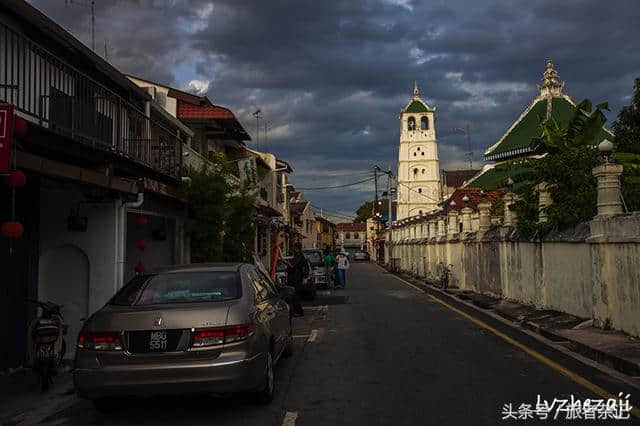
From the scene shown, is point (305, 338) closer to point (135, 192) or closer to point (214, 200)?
point (135, 192)

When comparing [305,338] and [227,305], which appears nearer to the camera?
[227,305]

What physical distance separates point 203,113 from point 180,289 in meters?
16.7

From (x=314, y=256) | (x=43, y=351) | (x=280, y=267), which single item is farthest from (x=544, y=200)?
(x=314, y=256)

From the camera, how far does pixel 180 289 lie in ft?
23.9

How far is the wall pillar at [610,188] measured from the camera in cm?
1202

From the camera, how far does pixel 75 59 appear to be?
12.0m

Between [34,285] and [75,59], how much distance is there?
4620mm

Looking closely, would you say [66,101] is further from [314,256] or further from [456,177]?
[456,177]

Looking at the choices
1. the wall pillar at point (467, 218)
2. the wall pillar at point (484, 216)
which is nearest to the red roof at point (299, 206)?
the wall pillar at point (467, 218)

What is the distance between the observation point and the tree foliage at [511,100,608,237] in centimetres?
1455

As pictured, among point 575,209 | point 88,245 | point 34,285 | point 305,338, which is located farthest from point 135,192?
point 575,209

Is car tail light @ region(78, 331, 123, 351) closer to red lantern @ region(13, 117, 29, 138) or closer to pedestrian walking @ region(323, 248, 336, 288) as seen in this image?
red lantern @ region(13, 117, 29, 138)

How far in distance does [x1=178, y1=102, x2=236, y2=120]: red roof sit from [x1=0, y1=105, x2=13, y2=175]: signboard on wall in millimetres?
16825

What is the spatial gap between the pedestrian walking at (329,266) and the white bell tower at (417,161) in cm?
6029
